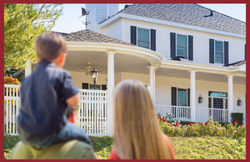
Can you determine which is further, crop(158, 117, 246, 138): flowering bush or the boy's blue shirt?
crop(158, 117, 246, 138): flowering bush

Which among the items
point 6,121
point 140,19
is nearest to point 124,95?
point 6,121

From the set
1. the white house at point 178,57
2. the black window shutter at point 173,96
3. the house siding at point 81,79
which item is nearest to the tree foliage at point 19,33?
the white house at point 178,57

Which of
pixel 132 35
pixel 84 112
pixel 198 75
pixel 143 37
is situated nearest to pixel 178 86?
pixel 198 75

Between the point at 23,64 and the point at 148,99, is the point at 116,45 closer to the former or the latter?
the point at 23,64

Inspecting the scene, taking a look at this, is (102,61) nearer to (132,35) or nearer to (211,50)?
(132,35)

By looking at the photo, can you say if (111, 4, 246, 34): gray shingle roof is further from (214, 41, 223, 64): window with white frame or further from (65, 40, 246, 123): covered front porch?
(65, 40, 246, 123): covered front porch

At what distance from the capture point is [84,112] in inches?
306

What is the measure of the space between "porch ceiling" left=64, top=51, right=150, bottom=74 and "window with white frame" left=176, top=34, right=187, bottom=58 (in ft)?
8.65

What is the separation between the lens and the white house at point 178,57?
13.3m

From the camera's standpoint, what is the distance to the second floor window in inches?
Result: 567

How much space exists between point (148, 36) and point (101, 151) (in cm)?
885

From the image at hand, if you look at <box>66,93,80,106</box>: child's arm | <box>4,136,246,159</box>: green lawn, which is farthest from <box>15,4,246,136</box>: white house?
<box>66,93,80,106</box>: child's arm

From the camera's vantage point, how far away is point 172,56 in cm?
1521

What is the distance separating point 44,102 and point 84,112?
6084 millimetres
